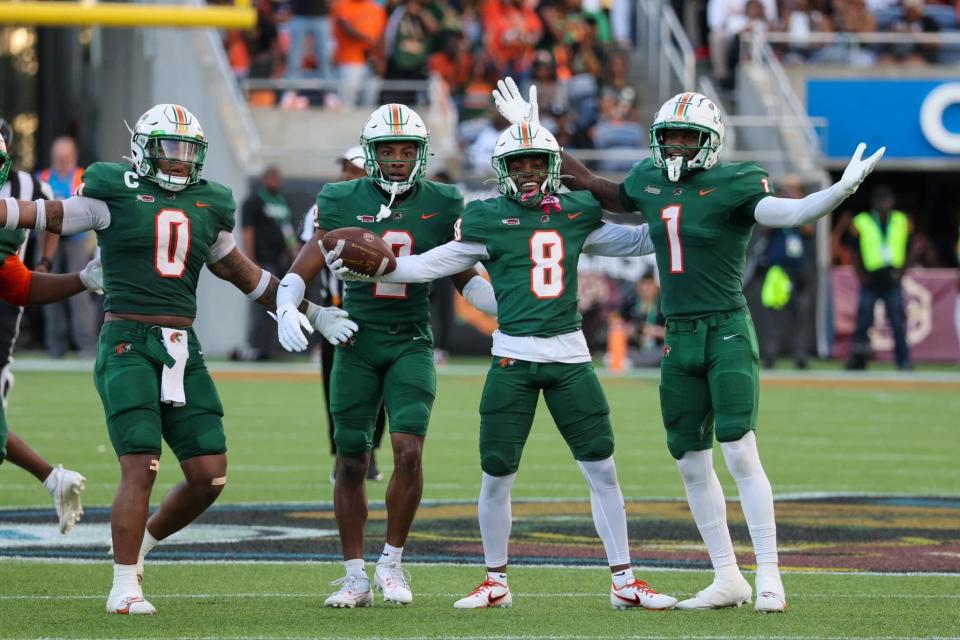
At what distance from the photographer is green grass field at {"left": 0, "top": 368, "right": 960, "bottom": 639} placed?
5539 millimetres

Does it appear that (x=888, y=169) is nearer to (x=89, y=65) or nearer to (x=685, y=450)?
(x=89, y=65)

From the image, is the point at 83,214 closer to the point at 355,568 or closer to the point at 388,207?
the point at 388,207

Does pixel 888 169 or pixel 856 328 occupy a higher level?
pixel 888 169

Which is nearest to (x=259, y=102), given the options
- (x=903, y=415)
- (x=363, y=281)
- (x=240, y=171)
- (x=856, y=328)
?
(x=240, y=171)

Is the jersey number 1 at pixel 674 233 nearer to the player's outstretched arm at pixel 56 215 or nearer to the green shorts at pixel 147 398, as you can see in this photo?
the green shorts at pixel 147 398

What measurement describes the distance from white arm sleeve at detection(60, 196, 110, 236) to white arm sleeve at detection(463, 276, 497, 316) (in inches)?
54.6

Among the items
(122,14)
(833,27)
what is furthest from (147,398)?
(833,27)

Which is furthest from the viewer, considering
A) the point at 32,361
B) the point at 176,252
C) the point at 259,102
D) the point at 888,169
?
the point at 888,169

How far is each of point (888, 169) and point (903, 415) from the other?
8.96m

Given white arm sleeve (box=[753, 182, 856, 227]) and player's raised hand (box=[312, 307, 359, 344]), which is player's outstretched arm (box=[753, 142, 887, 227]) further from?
player's raised hand (box=[312, 307, 359, 344])

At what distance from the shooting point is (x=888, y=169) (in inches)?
850

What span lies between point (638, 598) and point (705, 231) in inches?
52.1

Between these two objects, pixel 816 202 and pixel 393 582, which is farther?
pixel 393 582

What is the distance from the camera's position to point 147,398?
5973 mm
